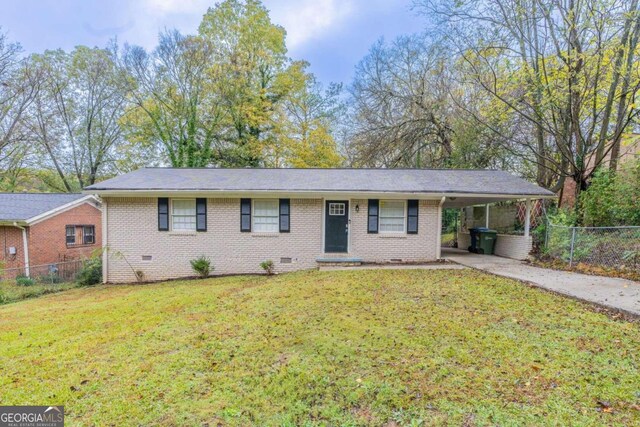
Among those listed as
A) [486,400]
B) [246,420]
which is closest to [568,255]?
[486,400]

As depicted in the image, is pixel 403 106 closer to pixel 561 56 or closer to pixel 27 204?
pixel 561 56

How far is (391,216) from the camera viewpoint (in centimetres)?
1040

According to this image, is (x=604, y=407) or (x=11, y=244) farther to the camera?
(x=11, y=244)

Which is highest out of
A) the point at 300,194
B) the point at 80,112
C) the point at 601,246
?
the point at 80,112

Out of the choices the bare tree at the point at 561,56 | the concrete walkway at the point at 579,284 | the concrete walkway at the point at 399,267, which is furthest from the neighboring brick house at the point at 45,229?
the bare tree at the point at 561,56

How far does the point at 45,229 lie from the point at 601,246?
885 inches

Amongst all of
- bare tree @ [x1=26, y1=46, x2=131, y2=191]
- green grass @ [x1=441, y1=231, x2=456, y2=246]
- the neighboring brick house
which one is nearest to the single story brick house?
the neighboring brick house

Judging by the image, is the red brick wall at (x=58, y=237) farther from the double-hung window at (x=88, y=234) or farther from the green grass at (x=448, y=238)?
the green grass at (x=448, y=238)

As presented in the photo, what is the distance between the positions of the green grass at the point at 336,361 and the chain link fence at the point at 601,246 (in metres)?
3.70

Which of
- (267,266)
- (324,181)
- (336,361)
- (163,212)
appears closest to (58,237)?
(163,212)

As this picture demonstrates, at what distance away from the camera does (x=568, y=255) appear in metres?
9.15

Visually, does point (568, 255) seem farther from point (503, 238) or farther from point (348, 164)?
point (348, 164)

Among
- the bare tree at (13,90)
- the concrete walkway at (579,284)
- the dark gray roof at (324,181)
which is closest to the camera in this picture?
the concrete walkway at (579,284)

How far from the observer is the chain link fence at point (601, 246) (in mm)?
7934
